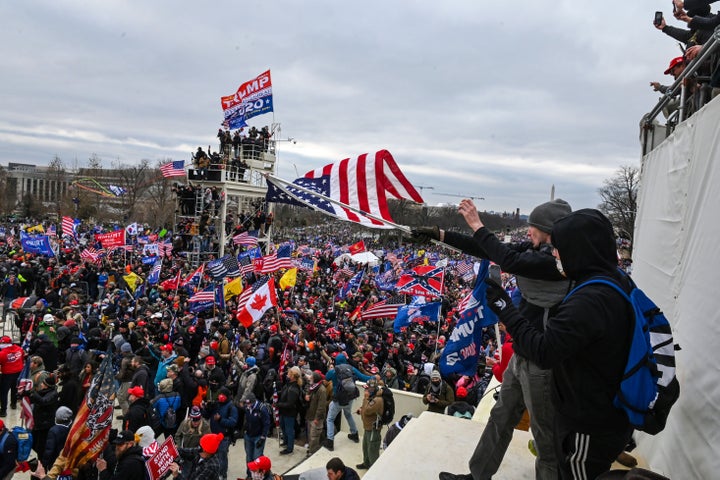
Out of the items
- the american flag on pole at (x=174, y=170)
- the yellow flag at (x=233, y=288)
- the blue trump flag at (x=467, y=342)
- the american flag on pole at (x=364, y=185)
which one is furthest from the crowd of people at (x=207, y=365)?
the american flag on pole at (x=174, y=170)

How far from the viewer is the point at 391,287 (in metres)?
20.1

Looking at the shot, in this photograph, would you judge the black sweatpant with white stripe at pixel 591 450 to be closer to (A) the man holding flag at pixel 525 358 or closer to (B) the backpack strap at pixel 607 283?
(A) the man holding flag at pixel 525 358

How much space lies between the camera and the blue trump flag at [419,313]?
12.1m

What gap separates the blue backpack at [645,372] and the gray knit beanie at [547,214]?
26.1 inches

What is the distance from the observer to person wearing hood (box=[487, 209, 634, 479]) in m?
2.22

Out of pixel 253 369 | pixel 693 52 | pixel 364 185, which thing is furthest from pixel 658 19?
pixel 253 369

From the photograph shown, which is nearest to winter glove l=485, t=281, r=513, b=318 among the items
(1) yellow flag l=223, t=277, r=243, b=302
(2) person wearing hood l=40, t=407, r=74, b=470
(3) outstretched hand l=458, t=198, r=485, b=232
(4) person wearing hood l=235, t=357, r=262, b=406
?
(3) outstretched hand l=458, t=198, r=485, b=232

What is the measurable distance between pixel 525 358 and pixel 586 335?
0.76 metres

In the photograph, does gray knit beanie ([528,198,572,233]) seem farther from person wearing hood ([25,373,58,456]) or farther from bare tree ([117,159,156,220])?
bare tree ([117,159,156,220])

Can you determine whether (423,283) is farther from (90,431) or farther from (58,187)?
(58,187)

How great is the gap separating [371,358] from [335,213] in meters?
6.81

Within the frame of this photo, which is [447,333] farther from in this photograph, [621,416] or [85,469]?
[621,416]

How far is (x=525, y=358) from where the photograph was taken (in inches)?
114

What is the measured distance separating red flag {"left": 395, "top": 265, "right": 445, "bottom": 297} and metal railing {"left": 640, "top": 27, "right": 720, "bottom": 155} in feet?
29.1
